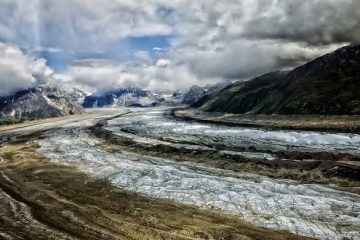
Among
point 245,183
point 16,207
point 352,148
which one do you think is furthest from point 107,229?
point 352,148

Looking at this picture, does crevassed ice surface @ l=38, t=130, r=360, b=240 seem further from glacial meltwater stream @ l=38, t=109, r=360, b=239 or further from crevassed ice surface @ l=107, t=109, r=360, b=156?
crevassed ice surface @ l=107, t=109, r=360, b=156

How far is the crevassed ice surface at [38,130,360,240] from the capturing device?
33344 millimetres

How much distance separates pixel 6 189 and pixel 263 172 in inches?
1276

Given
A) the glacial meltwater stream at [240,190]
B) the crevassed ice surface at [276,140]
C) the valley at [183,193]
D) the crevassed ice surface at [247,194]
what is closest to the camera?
the valley at [183,193]

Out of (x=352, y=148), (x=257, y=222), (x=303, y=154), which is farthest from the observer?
(x=352, y=148)

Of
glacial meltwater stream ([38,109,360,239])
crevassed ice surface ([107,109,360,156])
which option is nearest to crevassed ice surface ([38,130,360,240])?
glacial meltwater stream ([38,109,360,239])

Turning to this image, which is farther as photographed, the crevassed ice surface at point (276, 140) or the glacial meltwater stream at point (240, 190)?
the crevassed ice surface at point (276, 140)

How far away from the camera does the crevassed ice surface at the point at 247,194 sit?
3334 centimetres

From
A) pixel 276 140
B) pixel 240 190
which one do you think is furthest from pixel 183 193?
pixel 276 140

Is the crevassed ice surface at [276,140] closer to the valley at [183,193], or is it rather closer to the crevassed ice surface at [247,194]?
the valley at [183,193]

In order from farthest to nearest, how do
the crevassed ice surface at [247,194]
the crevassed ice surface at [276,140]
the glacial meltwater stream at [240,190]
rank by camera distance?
the crevassed ice surface at [276,140], the glacial meltwater stream at [240,190], the crevassed ice surface at [247,194]

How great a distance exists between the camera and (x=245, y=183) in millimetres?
46969

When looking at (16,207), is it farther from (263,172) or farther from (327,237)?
(263,172)

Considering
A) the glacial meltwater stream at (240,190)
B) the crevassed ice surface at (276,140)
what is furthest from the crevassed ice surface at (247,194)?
the crevassed ice surface at (276,140)
